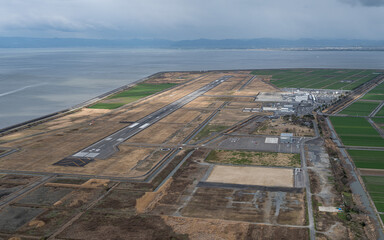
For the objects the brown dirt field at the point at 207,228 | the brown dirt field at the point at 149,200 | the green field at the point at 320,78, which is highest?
the green field at the point at 320,78

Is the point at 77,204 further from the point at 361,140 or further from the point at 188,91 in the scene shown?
the point at 188,91

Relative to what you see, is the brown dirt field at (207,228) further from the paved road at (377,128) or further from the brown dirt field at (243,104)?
the brown dirt field at (243,104)

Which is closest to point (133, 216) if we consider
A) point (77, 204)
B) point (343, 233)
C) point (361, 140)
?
point (77, 204)

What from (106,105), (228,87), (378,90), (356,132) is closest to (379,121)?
(356,132)

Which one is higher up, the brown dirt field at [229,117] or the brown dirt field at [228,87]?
the brown dirt field at [228,87]

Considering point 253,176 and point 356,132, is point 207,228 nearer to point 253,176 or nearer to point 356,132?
point 253,176

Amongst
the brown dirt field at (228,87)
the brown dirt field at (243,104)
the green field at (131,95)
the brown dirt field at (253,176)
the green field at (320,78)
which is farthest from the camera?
the green field at (320,78)

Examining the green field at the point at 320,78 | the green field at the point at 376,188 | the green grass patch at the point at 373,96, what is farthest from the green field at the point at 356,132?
the green field at the point at 320,78
